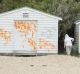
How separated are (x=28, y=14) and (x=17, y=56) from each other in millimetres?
2924

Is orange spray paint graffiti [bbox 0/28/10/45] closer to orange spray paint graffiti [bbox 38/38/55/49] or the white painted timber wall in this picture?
the white painted timber wall

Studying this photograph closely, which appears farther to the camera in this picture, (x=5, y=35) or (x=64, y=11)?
(x=64, y=11)

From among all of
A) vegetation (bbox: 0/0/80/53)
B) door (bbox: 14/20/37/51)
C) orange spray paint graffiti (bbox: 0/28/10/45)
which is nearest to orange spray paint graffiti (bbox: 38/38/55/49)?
door (bbox: 14/20/37/51)
